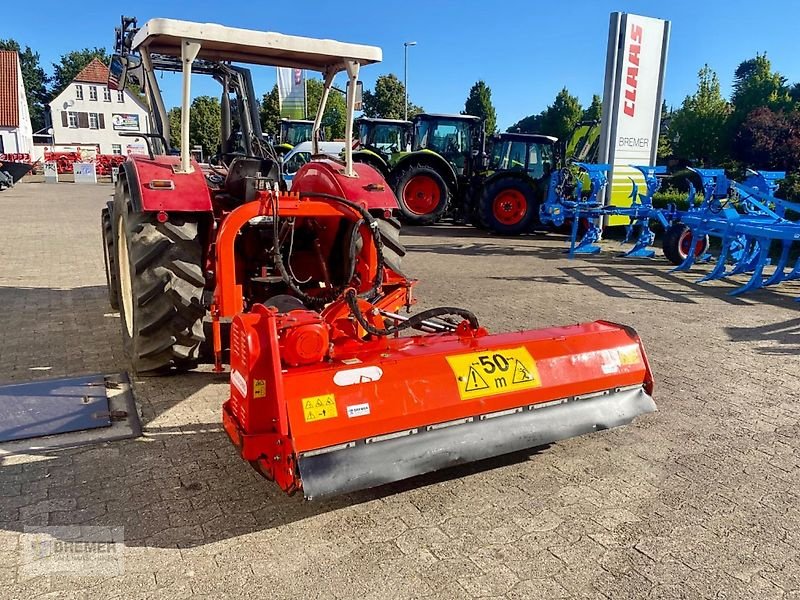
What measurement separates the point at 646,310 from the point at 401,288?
3.47 meters

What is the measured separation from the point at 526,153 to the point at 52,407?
10888 mm

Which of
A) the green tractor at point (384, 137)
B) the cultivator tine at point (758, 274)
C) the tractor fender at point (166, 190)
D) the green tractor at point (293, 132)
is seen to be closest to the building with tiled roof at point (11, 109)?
the green tractor at point (293, 132)

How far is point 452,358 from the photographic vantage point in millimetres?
2822

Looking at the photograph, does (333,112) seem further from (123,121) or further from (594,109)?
(123,121)

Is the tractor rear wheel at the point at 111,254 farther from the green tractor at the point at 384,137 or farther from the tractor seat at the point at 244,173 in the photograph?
the green tractor at the point at 384,137

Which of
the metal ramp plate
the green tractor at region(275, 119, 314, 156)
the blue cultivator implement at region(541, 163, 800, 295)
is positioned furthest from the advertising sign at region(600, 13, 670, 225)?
the metal ramp plate

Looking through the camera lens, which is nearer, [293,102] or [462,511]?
[462,511]

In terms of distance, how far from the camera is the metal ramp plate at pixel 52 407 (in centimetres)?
335

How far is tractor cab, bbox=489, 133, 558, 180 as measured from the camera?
12.8 m

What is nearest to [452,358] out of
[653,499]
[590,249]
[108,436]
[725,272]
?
[653,499]

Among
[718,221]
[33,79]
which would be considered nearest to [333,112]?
[718,221]

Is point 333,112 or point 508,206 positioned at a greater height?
point 333,112

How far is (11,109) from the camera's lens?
39.3 meters

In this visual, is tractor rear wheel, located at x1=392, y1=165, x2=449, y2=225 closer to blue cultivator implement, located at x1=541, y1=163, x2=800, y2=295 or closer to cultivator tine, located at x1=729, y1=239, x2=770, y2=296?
blue cultivator implement, located at x1=541, y1=163, x2=800, y2=295
